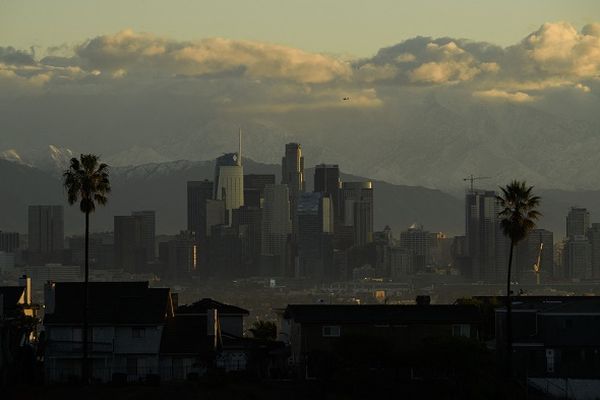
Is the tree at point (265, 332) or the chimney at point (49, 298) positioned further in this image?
the tree at point (265, 332)

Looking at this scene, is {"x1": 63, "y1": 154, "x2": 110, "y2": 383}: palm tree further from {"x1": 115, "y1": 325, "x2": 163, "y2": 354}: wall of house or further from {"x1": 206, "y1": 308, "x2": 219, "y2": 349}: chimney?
{"x1": 206, "y1": 308, "x2": 219, "y2": 349}: chimney

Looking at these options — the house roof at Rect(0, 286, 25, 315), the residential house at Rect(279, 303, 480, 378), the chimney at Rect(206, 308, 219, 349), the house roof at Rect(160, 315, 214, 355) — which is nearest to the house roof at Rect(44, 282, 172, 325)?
the house roof at Rect(160, 315, 214, 355)

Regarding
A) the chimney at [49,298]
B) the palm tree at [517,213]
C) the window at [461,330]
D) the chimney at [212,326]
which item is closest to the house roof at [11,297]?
the chimney at [49,298]

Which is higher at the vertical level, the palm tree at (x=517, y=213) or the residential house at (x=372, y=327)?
the palm tree at (x=517, y=213)

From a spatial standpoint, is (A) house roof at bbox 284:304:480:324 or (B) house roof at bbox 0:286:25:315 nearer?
(A) house roof at bbox 284:304:480:324

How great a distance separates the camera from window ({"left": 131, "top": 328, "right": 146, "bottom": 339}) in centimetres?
8431

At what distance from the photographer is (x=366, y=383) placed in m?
74.9

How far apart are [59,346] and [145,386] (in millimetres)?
11011

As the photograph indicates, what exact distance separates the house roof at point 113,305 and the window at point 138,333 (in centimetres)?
36

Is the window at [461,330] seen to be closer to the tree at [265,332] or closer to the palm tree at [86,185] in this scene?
the palm tree at [86,185]

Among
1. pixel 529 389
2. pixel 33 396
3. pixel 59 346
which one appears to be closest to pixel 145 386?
pixel 33 396

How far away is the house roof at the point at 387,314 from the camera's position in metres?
85.4

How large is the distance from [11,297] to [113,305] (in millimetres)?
8240

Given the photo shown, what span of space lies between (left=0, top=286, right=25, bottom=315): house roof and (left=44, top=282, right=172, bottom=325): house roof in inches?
107
